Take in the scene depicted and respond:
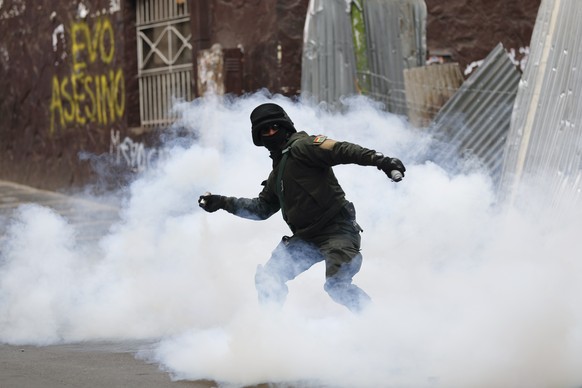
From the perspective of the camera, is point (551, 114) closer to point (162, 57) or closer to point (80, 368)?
point (80, 368)

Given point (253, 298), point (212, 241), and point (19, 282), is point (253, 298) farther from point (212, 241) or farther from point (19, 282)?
point (19, 282)

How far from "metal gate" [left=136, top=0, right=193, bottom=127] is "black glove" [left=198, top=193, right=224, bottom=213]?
278 inches

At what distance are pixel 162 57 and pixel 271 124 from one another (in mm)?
8031

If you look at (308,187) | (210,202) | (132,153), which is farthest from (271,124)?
(132,153)

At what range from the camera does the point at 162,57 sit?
46.6 ft

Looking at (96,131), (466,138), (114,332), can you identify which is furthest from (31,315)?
(96,131)

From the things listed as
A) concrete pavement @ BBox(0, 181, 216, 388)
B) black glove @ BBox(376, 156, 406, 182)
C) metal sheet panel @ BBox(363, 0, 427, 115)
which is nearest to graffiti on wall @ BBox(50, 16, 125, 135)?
metal sheet panel @ BBox(363, 0, 427, 115)

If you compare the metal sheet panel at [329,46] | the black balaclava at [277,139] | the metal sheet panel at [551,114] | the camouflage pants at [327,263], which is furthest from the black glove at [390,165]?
the metal sheet panel at [329,46]

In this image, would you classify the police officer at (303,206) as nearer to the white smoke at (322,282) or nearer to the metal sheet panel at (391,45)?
the white smoke at (322,282)

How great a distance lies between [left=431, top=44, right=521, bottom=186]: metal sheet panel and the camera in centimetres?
A: 1052

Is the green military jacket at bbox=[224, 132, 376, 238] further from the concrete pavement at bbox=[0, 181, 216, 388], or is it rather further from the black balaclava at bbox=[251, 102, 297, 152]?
the concrete pavement at bbox=[0, 181, 216, 388]

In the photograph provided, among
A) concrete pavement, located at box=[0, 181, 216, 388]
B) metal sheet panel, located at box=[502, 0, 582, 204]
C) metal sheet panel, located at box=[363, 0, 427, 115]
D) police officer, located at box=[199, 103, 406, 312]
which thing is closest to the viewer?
concrete pavement, located at box=[0, 181, 216, 388]

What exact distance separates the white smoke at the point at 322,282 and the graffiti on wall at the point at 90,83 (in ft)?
10.7

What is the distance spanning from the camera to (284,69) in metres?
12.1
